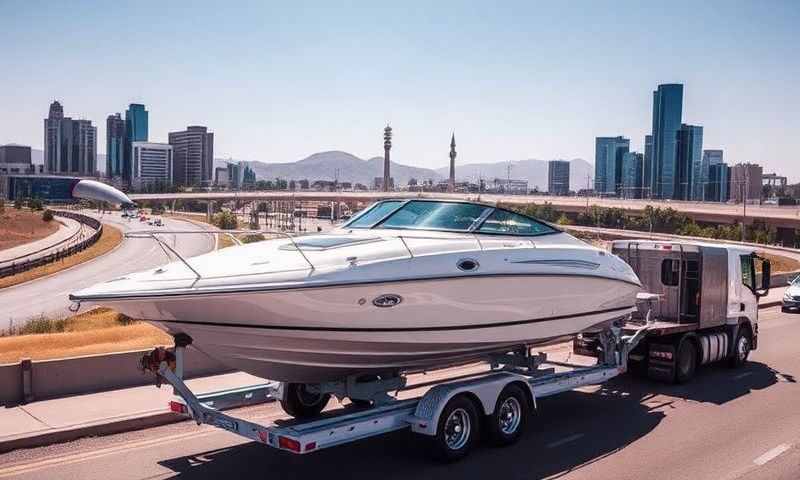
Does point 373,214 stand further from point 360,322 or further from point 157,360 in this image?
point 157,360

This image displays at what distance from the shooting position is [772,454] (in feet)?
30.6

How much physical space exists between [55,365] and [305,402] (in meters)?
3.48

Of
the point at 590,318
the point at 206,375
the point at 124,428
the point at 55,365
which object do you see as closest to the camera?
the point at 124,428

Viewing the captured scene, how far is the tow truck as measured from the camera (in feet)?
26.5

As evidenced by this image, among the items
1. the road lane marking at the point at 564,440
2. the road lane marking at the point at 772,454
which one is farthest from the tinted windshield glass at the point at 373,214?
the road lane marking at the point at 772,454

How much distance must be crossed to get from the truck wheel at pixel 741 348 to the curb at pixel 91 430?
10.1 m

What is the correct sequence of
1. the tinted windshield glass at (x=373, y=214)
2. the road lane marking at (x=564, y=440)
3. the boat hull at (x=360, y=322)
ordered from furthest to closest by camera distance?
1. the tinted windshield glass at (x=373, y=214)
2. the road lane marking at (x=564, y=440)
3. the boat hull at (x=360, y=322)

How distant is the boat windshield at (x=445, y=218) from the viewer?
32.8 feet

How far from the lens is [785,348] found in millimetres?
17500

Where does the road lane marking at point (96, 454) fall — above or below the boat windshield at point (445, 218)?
below

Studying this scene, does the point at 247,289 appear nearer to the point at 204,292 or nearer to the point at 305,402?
the point at 204,292

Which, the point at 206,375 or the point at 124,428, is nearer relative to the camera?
the point at 124,428

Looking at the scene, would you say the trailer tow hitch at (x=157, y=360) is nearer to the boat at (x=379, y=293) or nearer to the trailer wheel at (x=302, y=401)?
the boat at (x=379, y=293)

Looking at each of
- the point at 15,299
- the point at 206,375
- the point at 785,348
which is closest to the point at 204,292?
the point at 206,375
